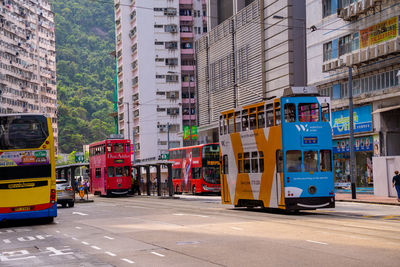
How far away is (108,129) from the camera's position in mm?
143875

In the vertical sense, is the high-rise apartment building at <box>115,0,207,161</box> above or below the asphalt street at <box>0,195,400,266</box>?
above

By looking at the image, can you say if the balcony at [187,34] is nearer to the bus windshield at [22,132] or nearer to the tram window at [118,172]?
the tram window at [118,172]

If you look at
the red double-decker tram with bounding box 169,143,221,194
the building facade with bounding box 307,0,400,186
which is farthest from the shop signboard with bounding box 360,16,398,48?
the red double-decker tram with bounding box 169,143,221,194

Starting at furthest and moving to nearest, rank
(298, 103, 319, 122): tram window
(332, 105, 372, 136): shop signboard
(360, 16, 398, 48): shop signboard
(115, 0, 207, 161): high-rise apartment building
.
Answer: (115, 0, 207, 161): high-rise apartment building
(332, 105, 372, 136): shop signboard
(360, 16, 398, 48): shop signboard
(298, 103, 319, 122): tram window

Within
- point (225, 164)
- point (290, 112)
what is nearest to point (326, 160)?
point (290, 112)

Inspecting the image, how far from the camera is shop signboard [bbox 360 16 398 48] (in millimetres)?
37531

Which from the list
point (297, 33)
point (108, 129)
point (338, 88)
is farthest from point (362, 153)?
point (108, 129)

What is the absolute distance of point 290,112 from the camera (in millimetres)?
24828

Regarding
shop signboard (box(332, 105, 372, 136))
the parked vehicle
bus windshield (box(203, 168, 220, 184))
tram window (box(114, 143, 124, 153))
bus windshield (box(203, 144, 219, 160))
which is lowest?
the parked vehicle

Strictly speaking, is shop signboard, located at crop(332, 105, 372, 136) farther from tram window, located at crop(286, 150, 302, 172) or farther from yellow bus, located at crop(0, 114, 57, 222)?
yellow bus, located at crop(0, 114, 57, 222)

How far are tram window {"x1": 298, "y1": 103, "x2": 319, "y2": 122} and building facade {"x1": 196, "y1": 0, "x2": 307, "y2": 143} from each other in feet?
77.7

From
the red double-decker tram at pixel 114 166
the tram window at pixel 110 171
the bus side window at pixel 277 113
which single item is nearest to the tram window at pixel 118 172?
the red double-decker tram at pixel 114 166

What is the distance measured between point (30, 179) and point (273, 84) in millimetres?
31431

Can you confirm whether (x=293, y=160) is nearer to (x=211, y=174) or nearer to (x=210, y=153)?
(x=210, y=153)
